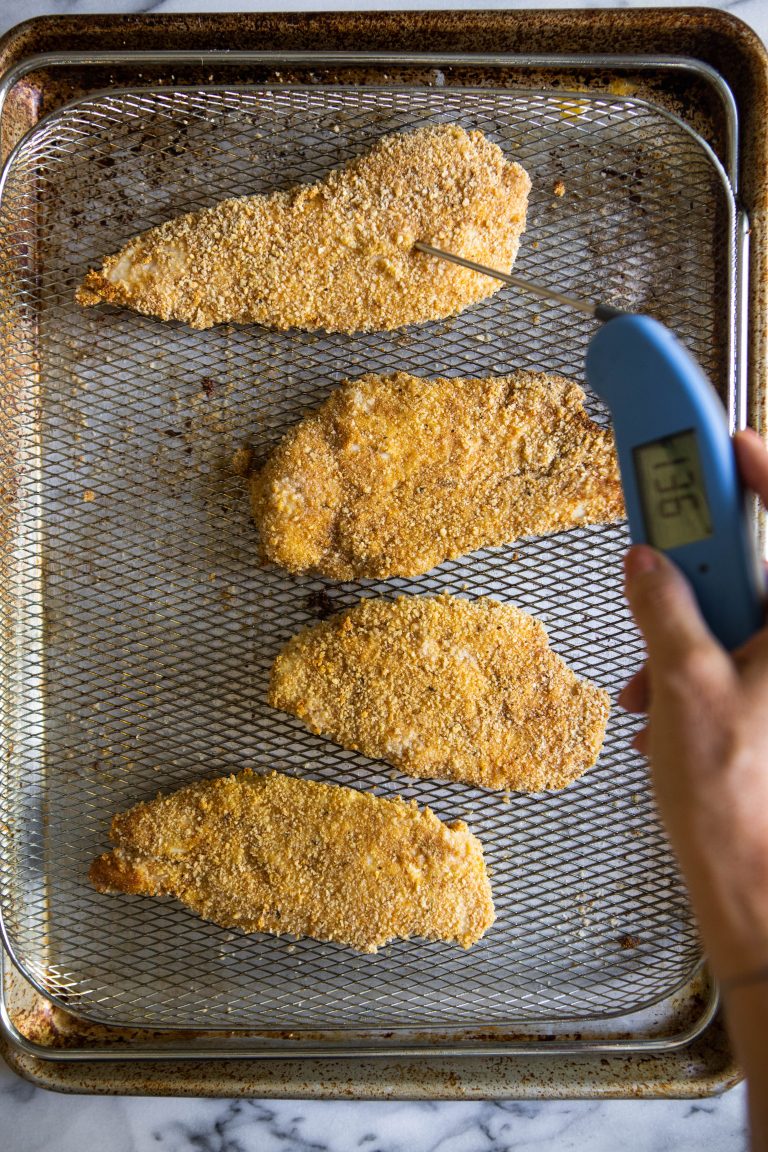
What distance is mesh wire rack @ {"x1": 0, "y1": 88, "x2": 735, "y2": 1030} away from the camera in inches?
57.6

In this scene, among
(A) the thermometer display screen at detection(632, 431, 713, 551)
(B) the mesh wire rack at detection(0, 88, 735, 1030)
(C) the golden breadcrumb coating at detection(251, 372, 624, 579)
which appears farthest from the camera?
(B) the mesh wire rack at detection(0, 88, 735, 1030)

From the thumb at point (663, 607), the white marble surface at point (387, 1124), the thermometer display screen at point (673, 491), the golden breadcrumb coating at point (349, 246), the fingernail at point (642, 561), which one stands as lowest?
the white marble surface at point (387, 1124)

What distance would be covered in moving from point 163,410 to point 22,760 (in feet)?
2.16

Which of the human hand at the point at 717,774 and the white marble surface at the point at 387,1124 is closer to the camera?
the human hand at the point at 717,774

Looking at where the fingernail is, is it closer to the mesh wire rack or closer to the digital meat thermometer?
the digital meat thermometer

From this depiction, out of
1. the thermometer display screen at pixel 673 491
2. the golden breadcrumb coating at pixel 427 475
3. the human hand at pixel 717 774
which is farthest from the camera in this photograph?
the golden breadcrumb coating at pixel 427 475

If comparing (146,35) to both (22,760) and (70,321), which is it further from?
(22,760)

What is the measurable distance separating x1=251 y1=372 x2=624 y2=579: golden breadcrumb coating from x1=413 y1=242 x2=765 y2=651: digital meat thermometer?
0.33 m

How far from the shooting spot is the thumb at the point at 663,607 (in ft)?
2.86

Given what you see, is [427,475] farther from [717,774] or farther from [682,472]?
[717,774]

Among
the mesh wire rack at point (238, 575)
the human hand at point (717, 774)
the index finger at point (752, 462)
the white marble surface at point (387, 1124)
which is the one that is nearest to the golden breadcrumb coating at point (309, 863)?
the mesh wire rack at point (238, 575)

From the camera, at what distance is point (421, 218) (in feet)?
4.44

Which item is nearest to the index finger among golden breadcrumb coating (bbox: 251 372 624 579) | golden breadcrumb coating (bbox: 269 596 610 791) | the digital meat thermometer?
the digital meat thermometer

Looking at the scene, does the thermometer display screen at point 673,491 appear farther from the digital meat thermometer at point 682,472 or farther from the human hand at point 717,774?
the human hand at point 717,774
